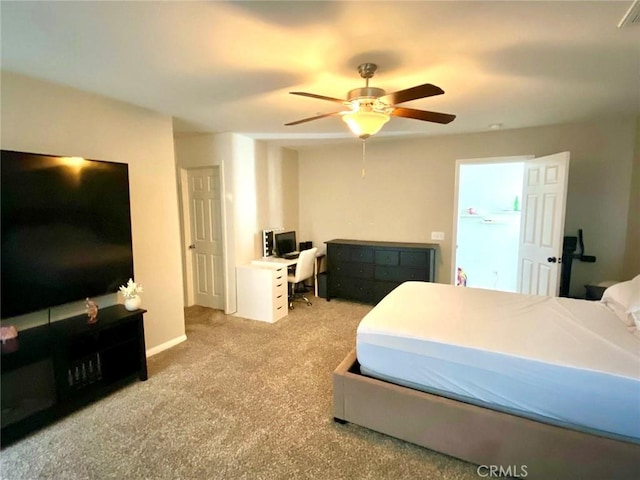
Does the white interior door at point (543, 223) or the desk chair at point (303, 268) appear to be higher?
the white interior door at point (543, 223)

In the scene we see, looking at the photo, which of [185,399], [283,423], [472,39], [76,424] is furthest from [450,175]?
[76,424]

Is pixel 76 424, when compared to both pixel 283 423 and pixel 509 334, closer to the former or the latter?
pixel 283 423

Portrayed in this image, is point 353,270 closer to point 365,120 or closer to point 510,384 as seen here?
point 365,120

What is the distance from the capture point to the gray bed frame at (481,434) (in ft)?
4.95

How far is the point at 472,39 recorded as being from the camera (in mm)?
1744

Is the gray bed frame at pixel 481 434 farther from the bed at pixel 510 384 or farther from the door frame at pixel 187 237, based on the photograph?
the door frame at pixel 187 237

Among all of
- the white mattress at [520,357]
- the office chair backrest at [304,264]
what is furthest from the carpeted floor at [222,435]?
the office chair backrest at [304,264]

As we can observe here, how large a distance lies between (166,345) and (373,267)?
9.06 ft

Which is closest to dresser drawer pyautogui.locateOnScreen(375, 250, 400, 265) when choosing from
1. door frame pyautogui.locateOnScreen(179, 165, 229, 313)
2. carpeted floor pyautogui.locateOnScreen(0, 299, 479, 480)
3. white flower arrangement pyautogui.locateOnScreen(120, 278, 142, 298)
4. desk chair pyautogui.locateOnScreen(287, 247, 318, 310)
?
desk chair pyautogui.locateOnScreen(287, 247, 318, 310)

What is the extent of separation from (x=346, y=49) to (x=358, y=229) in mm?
3396

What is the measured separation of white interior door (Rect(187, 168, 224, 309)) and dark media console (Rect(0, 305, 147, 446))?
72.9 inches

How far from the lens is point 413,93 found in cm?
178

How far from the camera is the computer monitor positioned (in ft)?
15.3

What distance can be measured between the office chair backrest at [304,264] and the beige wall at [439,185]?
925 millimetres
